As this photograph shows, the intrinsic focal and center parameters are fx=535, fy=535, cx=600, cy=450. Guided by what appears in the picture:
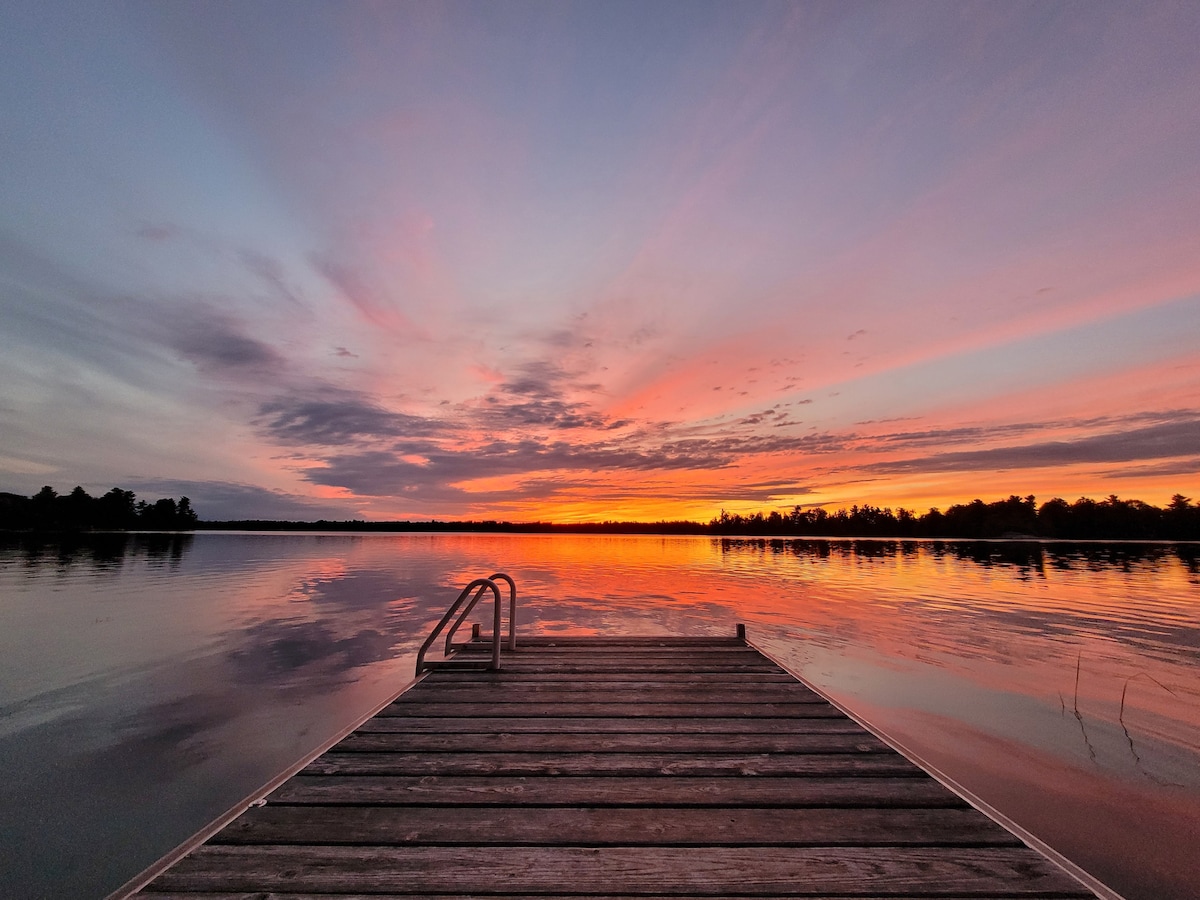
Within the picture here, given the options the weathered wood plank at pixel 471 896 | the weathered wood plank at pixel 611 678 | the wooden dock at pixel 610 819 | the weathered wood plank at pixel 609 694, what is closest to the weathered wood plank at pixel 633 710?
the wooden dock at pixel 610 819

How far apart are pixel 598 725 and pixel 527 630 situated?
10.5 meters

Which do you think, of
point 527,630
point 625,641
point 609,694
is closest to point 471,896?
point 609,694

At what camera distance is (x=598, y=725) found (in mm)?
5512

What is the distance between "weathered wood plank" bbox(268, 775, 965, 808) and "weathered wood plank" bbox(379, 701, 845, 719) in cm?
155

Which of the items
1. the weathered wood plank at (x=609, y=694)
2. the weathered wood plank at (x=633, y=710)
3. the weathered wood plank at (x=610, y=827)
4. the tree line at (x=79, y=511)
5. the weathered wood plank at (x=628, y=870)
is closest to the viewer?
the weathered wood plank at (x=628, y=870)

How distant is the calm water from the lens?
231 inches

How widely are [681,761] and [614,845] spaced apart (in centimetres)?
139

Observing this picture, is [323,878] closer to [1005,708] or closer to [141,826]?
[141,826]

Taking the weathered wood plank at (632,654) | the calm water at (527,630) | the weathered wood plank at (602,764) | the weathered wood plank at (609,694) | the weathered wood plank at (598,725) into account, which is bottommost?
the calm water at (527,630)

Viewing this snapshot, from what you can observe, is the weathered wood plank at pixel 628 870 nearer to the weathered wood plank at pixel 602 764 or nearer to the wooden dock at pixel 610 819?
the wooden dock at pixel 610 819

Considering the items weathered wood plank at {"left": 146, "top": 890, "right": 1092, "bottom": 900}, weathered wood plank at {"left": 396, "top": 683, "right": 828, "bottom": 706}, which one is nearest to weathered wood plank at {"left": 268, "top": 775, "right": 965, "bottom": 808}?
weathered wood plank at {"left": 146, "top": 890, "right": 1092, "bottom": 900}

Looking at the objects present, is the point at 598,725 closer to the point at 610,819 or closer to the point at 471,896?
the point at 610,819

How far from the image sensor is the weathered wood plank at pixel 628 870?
2973mm

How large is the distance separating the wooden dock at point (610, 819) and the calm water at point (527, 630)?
2.92m
